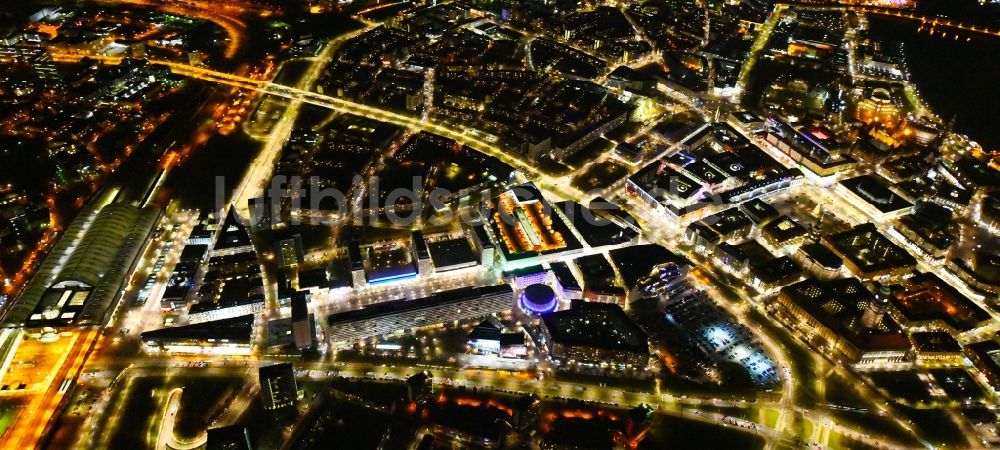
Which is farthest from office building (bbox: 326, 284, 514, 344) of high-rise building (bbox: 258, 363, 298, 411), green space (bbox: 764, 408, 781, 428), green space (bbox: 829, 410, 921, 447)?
green space (bbox: 829, 410, 921, 447)

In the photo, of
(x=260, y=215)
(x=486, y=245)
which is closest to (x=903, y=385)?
(x=486, y=245)

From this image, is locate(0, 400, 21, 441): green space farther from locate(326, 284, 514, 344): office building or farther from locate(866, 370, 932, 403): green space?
locate(866, 370, 932, 403): green space

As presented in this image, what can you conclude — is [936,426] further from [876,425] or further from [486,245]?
[486,245]

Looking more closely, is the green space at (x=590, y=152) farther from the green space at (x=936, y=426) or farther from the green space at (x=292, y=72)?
the green space at (x=292, y=72)

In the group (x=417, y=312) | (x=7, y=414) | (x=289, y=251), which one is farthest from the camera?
(x=289, y=251)

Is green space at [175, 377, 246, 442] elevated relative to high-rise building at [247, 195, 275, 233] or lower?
lower

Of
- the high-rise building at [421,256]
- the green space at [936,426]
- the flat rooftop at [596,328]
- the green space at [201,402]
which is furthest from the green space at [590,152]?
the green space at [201,402]

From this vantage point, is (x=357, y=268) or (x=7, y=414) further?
(x=357, y=268)
